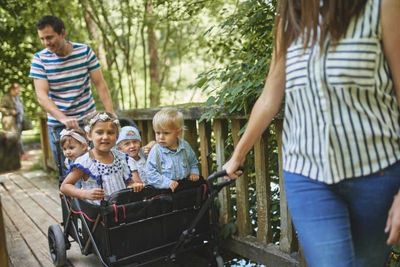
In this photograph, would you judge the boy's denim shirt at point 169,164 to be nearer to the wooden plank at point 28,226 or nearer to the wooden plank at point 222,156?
the wooden plank at point 222,156

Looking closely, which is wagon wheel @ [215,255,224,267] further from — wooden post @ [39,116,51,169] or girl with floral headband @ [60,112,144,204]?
wooden post @ [39,116,51,169]

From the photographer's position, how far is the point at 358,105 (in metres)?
1.17

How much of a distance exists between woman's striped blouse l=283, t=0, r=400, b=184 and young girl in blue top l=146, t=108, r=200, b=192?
1.65m

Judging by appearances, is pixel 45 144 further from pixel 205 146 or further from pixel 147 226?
pixel 147 226

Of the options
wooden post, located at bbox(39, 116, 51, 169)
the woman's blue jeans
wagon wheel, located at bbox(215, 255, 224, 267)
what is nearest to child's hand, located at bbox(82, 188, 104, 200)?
wagon wheel, located at bbox(215, 255, 224, 267)

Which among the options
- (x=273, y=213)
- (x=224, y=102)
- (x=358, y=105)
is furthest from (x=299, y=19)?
(x=273, y=213)

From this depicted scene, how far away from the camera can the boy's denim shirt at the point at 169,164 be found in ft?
9.30

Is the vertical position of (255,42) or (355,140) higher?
(255,42)

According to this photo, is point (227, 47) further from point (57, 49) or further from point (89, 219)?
point (89, 219)

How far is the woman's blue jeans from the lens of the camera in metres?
1.20

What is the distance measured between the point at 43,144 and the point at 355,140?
6.67 metres

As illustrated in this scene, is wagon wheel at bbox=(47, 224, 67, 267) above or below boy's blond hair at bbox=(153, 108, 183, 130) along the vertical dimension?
below

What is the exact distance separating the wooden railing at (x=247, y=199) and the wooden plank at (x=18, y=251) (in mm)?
1431

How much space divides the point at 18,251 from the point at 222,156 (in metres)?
1.81
